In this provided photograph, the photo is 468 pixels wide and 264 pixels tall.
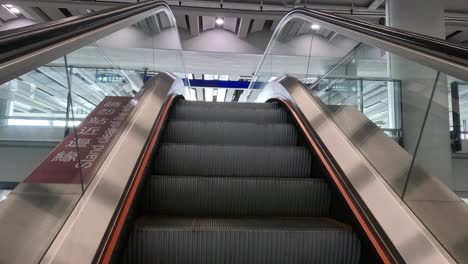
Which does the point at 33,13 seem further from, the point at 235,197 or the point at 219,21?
the point at 235,197

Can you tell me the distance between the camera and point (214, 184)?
229cm

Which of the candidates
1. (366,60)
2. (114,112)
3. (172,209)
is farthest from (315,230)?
(366,60)

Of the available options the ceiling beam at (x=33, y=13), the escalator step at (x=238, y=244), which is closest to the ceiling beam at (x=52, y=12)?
the ceiling beam at (x=33, y=13)

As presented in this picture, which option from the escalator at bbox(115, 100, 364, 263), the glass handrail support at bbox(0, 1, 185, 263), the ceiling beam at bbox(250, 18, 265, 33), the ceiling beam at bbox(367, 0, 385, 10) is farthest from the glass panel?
the ceiling beam at bbox(250, 18, 265, 33)

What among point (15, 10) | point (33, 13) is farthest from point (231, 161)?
point (15, 10)

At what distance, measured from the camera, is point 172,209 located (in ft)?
7.39

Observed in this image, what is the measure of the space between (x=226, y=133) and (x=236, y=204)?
3.35 feet

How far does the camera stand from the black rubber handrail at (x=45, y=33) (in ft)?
3.52

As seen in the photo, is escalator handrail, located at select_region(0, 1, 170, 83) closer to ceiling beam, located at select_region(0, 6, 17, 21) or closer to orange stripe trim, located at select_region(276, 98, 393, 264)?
orange stripe trim, located at select_region(276, 98, 393, 264)

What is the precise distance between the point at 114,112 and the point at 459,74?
7.39 feet

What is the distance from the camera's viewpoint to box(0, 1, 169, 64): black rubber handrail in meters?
1.07

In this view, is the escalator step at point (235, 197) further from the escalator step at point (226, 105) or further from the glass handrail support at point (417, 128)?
the escalator step at point (226, 105)

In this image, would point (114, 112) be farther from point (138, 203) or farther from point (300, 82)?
point (300, 82)

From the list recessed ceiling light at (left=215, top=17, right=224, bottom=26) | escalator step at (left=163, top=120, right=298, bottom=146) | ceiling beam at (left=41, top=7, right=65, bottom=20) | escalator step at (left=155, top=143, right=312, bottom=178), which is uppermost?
ceiling beam at (left=41, top=7, right=65, bottom=20)
